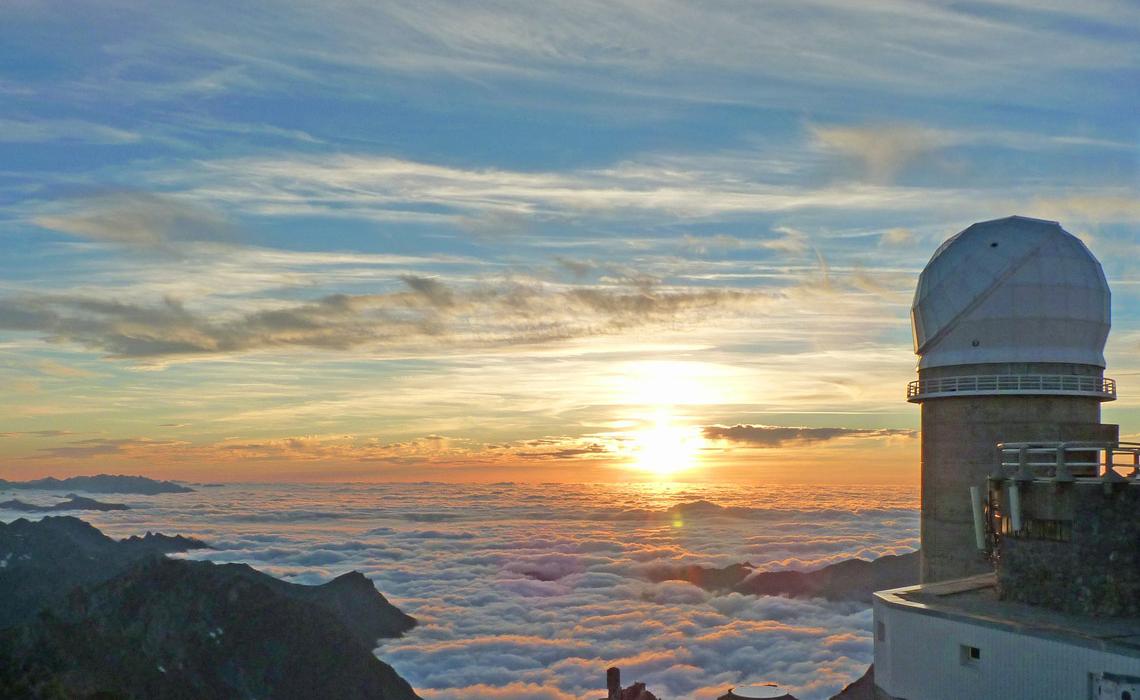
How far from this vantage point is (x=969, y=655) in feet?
73.7

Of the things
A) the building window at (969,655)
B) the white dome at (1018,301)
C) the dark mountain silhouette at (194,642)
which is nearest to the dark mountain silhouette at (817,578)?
the dark mountain silhouette at (194,642)

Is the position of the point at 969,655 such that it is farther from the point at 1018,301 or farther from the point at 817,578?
the point at 817,578

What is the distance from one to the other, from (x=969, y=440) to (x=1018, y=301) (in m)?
5.75

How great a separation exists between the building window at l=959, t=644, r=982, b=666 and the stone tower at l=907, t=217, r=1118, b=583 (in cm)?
1096

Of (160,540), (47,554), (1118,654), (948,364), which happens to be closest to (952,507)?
(948,364)

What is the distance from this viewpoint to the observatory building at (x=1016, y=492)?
21422mm

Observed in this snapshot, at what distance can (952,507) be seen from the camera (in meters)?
33.6

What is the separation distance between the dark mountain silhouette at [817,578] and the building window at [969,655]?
243ft

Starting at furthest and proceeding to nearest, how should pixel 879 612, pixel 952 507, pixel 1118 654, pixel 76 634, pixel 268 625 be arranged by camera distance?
pixel 268 625
pixel 76 634
pixel 952 507
pixel 879 612
pixel 1118 654

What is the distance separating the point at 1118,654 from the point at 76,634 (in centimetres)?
6767

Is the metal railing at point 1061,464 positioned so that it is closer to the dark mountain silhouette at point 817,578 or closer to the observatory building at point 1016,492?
the observatory building at point 1016,492

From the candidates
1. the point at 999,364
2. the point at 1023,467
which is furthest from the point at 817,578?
the point at 1023,467

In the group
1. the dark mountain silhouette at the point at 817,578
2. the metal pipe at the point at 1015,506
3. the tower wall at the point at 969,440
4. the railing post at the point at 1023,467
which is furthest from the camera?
the dark mountain silhouette at the point at 817,578

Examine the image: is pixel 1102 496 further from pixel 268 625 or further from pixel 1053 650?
pixel 268 625
